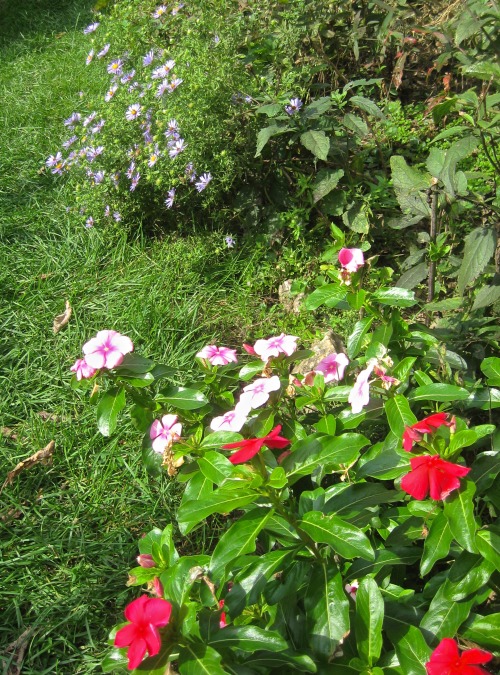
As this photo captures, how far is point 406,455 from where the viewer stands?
53.3 inches

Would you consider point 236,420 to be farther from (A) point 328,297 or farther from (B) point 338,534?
(A) point 328,297

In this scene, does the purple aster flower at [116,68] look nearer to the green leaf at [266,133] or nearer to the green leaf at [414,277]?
the green leaf at [266,133]

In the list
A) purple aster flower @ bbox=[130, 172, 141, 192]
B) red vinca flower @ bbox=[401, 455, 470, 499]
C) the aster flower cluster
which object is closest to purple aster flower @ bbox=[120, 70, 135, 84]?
the aster flower cluster

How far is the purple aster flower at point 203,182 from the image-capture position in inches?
119

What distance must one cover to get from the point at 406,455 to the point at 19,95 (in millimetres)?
4615

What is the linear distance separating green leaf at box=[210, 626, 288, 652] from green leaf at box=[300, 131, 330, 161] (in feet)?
6.70

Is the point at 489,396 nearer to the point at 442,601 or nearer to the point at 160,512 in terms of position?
the point at 442,601

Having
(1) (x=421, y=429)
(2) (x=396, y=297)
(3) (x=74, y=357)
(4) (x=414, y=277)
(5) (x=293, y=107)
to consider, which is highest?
(1) (x=421, y=429)

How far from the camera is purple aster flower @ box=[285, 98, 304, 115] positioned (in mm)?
2902

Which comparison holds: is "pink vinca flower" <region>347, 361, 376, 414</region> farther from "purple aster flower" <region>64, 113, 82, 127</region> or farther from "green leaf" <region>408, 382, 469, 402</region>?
"purple aster flower" <region>64, 113, 82, 127</region>

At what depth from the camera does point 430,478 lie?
117 cm

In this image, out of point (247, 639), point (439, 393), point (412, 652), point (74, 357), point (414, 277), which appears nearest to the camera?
point (247, 639)

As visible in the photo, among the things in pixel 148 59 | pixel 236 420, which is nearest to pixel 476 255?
pixel 236 420

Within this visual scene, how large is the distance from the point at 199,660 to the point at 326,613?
276mm
